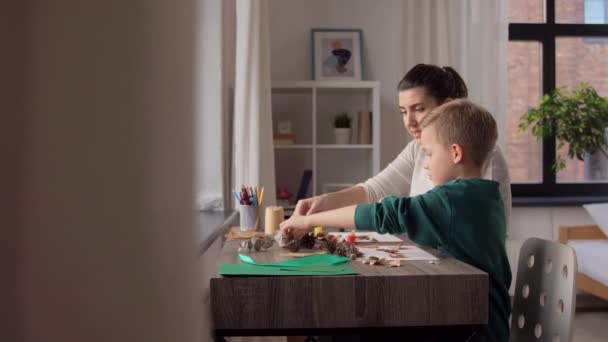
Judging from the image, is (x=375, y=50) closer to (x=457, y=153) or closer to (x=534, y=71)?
(x=534, y=71)

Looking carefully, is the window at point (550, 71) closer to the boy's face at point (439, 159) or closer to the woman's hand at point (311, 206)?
the woman's hand at point (311, 206)

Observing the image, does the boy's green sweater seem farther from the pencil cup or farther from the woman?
the pencil cup

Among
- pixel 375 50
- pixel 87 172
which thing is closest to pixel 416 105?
pixel 87 172

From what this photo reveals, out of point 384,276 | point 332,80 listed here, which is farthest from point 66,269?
point 332,80

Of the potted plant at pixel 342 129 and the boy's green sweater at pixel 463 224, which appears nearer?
the boy's green sweater at pixel 463 224

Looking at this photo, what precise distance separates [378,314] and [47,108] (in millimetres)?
1131

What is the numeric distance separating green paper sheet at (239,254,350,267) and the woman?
1.41 feet

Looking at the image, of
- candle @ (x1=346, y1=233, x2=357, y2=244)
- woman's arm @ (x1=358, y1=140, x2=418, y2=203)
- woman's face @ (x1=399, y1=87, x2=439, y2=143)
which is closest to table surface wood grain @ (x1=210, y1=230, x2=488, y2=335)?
candle @ (x1=346, y1=233, x2=357, y2=244)

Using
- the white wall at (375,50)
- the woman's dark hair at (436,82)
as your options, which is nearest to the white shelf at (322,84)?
the white wall at (375,50)

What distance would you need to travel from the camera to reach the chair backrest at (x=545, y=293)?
4.42 ft

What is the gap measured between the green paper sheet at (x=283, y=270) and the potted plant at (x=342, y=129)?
101 inches

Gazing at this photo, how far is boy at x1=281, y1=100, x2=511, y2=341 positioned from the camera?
4.63 feet

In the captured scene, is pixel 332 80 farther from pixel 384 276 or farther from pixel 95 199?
pixel 95 199

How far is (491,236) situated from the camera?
1.44 m
